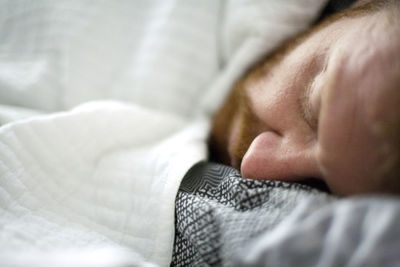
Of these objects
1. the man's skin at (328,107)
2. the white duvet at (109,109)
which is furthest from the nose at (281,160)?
the white duvet at (109,109)

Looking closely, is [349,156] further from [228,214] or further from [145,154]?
[145,154]

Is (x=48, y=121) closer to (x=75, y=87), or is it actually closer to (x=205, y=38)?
(x=75, y=87)

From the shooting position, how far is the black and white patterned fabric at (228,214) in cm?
41

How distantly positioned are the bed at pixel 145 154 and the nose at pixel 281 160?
36mm

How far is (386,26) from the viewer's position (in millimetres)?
459

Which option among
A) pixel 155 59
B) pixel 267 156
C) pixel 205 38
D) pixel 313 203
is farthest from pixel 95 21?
pixel 313 203

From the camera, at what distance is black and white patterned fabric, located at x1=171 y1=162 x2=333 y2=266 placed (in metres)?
0.41

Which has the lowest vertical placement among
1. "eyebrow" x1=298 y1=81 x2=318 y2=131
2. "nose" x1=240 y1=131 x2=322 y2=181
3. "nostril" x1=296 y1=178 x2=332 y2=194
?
"nostril" x1=296 y1=178 x2=332 y2=194

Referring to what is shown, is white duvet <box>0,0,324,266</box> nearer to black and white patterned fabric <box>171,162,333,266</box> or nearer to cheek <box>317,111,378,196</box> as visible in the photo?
black and white patterned fabric <box>171,162,333,266</box>

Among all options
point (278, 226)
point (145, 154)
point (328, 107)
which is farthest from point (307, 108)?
point (145, 154)

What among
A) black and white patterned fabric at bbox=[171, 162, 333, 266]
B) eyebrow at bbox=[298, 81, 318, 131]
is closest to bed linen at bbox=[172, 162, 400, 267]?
black and white patterned fabric at bbox=[171, 162, 333, 266]

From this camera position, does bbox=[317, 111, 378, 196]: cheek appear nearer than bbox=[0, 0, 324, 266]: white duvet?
Yes

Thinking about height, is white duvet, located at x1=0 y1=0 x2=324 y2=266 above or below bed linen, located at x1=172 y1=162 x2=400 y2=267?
above

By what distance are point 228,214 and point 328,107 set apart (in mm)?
210
